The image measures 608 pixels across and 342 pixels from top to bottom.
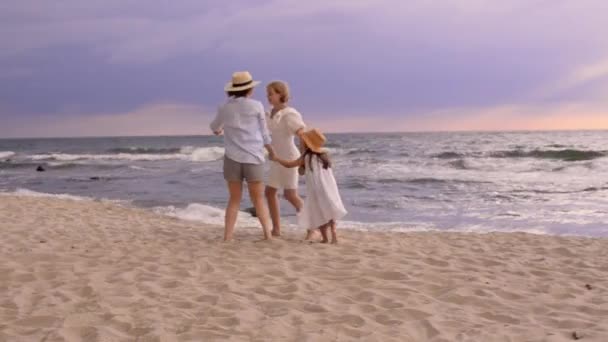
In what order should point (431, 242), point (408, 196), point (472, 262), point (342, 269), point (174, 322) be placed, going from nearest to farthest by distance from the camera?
point (174, 322)
point (342, 269)
point (472, 262)
point (431, 242)
point (408, 196)

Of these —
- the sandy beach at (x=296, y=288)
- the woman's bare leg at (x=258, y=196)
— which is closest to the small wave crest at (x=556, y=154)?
the sandy beach at (x=296, y=288)

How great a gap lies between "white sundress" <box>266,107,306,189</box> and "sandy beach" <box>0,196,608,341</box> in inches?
25.9

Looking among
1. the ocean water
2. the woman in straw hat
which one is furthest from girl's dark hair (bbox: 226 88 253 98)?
the ocean water

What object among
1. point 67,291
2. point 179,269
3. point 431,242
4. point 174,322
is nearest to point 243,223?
point 431,242

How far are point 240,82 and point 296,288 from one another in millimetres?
2450

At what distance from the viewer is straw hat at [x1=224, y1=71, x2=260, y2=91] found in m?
6.12

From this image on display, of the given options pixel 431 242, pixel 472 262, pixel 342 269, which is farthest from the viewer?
pixel 431 242

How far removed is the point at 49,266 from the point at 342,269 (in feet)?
8.29

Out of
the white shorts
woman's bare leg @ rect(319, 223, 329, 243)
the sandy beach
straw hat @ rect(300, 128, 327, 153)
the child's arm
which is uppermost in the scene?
straw hat @ rect(300, 128, 327, 153)

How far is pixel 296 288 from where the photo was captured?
4.55m

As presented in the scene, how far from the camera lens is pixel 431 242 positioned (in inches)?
277

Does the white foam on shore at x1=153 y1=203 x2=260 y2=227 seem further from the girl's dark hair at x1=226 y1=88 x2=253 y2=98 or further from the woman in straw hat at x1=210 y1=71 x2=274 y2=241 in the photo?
the girl's dark hair at x1=226 y1=88 x2=253 y2=98

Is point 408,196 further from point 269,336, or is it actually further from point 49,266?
point 269,336

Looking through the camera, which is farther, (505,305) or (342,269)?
(342,269)
